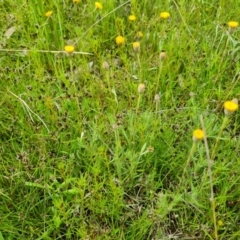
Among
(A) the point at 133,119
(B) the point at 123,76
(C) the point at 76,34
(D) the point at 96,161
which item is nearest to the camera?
(D) the point at 96,161

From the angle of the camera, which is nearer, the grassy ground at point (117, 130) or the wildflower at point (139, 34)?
the grassy ground at point (117, 130)

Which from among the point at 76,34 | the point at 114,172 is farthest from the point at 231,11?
the point at 114,172

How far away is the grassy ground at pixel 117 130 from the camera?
4.42 ft

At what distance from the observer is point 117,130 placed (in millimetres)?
1306

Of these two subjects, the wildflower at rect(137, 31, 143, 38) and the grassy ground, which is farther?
the wildflower at rect(137, 31, 143, 38)

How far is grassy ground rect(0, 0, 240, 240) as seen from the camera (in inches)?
53.1

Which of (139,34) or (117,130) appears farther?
(139,34)

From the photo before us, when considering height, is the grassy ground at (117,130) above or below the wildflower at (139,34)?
below

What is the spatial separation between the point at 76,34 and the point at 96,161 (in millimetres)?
784

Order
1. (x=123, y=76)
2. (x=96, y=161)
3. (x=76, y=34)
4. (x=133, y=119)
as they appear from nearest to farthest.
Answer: (x=96, y=161)
(x=133, y=119)
(x=123, y=76)
(x=76, y=34)

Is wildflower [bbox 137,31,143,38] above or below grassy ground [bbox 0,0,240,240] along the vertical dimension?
above

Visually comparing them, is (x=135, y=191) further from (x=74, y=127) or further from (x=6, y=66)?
Result: (x=6, y=66)

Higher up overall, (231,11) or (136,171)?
(231,11)

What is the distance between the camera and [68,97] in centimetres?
158
